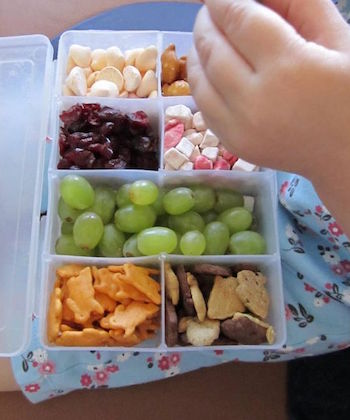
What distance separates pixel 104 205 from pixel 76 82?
0.67ft

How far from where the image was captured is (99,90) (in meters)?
0.82

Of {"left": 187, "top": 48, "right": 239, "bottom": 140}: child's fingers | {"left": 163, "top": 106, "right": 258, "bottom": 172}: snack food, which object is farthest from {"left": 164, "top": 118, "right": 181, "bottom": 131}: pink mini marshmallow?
{"left": 187, "top": 48, "right": 239, "bottom": 140}: child's fingers

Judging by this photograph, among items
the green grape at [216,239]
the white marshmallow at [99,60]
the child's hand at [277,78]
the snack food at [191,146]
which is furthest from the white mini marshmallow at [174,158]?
the child's hand at [277,78]

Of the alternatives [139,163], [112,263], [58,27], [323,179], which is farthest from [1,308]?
[58,27]

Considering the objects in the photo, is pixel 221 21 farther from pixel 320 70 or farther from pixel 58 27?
pixel 58 27

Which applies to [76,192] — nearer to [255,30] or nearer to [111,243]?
[111,243]

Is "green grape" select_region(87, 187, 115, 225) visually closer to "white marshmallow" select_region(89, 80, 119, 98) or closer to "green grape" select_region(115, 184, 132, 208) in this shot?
"green grape" select_region(115, 184, 132, 208)

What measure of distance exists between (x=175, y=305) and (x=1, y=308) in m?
0.24

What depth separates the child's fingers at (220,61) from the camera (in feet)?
1.24

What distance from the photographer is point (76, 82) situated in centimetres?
81

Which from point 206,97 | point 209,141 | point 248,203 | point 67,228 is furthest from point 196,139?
point 206,97

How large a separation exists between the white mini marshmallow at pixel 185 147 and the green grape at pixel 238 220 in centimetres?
11

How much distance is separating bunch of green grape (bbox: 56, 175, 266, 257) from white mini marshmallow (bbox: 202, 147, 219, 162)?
0.15ft

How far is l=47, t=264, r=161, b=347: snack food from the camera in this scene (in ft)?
2.20
